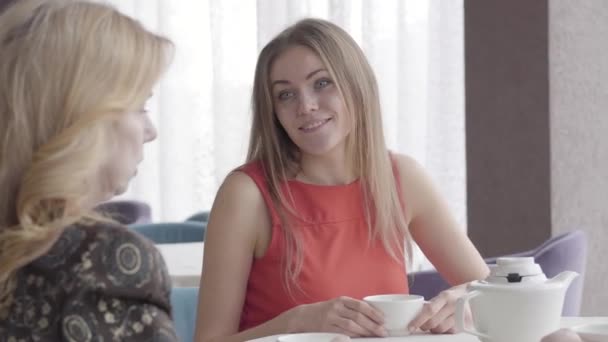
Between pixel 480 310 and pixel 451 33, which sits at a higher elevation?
pixel 451 33

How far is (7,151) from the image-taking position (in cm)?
123

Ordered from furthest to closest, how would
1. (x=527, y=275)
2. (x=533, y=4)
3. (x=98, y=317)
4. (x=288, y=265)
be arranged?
(x=533, y=4) → (x=288, y=265) → (x=527, y=275) → (x=98, y=317)

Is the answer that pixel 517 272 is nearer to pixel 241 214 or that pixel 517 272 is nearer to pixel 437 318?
pixel 437 318

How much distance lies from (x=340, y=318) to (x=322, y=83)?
69 cm

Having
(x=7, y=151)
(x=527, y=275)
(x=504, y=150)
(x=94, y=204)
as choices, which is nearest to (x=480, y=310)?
(x=527, y=275)

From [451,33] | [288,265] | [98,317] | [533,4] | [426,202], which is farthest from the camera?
[451,33]

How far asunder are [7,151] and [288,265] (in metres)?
1.09

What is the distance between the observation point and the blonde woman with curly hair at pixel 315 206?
2236 millimetres

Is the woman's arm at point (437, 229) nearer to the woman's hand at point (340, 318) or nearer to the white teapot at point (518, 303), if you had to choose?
the woman's hand at point (340, 318)

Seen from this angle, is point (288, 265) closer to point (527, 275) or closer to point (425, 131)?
point (527, 275)

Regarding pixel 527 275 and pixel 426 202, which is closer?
pixel 527 275

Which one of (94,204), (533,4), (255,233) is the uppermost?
(533,4)

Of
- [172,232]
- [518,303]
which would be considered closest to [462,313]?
[518,303]

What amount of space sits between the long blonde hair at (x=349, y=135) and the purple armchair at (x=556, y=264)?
9.7 inches
